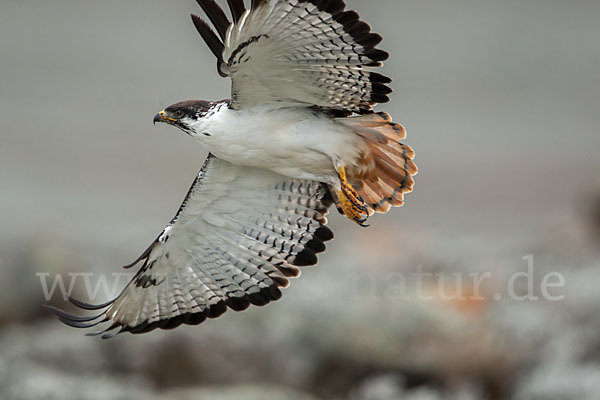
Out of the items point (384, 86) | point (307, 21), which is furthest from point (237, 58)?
point (384, 86)

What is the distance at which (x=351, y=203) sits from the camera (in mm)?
5797

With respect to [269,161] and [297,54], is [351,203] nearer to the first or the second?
[269,161]

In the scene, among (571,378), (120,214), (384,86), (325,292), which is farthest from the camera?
(120,214)

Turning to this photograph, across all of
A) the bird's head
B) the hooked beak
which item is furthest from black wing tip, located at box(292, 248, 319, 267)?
the hooked beak

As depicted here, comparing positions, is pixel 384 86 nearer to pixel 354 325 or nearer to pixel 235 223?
pixel 235 223

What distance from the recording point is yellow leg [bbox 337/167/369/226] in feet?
18.9

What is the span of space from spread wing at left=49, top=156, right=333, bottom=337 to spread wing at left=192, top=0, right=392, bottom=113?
0.92m

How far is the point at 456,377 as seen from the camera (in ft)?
25.3

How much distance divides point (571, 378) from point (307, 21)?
403cm

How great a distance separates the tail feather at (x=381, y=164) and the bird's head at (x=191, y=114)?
34.0 inches

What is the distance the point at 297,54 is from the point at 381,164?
3.92 ft

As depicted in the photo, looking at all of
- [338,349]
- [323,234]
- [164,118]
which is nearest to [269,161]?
[164,118]

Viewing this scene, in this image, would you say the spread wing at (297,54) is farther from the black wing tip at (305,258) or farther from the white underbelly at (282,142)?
the black wing tip at (305,258)

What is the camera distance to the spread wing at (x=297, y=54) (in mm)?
4742
